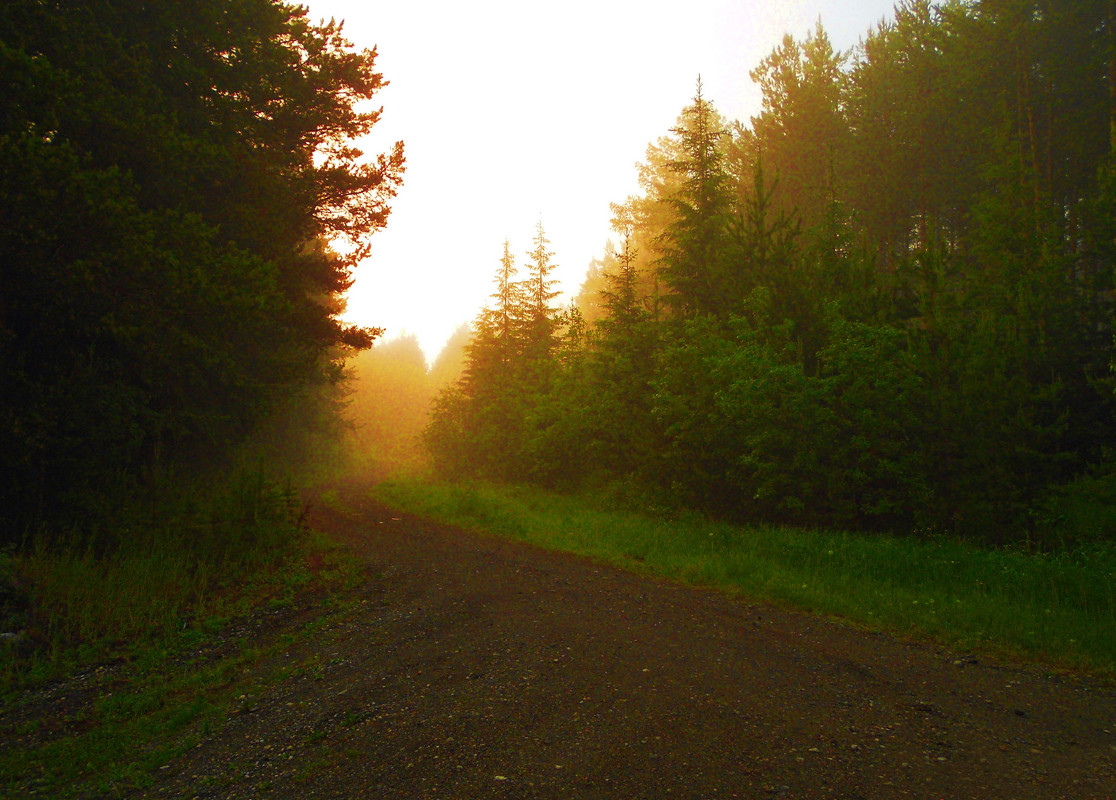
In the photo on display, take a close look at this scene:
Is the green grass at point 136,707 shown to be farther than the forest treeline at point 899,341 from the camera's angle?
No

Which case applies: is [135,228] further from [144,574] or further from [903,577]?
[903,577]

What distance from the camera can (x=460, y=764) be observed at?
427 centimetres

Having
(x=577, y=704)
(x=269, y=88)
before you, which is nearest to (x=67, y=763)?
(x=577, y=704)

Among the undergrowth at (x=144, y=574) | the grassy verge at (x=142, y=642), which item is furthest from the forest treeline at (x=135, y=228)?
the grassy verge at (x=142, y=642)

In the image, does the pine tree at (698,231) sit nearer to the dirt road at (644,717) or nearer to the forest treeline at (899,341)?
the forest treeline at (899,341)

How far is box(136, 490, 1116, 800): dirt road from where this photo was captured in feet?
13.1

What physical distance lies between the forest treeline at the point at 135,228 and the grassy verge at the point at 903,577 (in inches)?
305

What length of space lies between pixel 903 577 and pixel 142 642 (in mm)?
10534

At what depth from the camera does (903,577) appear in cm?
941

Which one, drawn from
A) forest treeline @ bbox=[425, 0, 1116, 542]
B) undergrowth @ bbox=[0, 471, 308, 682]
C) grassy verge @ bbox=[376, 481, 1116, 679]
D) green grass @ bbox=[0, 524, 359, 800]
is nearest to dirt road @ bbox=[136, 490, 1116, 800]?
green grass @ bbox=[0, 524, 359, 800]

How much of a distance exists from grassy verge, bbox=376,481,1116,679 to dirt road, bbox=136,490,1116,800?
738 mm

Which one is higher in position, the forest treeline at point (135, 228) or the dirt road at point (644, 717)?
the forest treeline at point (135, 228)

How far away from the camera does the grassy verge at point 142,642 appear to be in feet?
16.0

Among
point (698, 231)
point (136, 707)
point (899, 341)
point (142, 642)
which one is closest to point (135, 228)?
point (142, 642)
